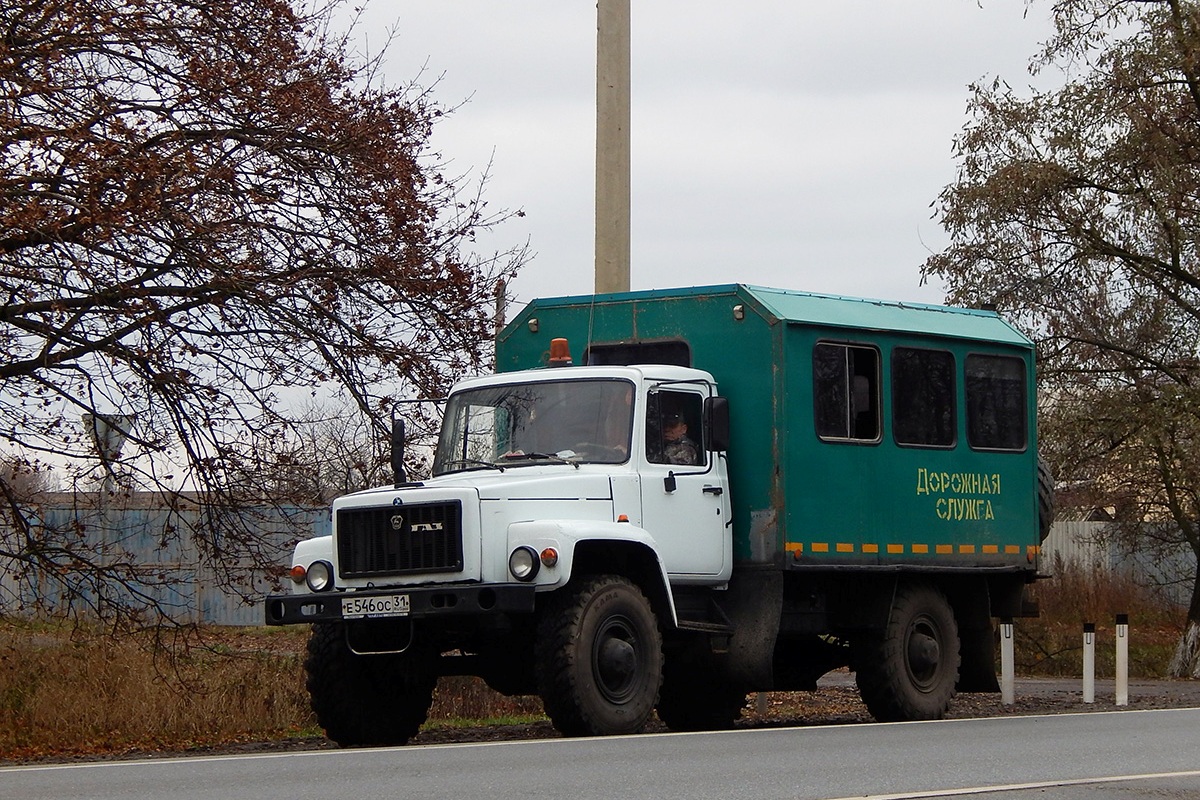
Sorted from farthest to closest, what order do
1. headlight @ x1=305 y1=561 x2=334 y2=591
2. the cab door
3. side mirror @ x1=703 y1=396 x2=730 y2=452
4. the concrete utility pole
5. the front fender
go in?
the concrete utility pole < side mirror @ x1=703 y1=396 x2=730 y2=452 < the cab door < headlight @ x1=305 y1=561 x2=334 y2=591 < the front fender

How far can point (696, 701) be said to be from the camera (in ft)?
54.9

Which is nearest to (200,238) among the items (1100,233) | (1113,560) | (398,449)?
(398,449)

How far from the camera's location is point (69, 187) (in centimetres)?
1506

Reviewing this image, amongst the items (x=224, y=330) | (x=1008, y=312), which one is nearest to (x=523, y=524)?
(x=224, y=330)

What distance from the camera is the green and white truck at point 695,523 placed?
13117 millimetres

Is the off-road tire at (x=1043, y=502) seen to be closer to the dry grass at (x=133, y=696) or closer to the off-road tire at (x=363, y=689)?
the off-road tire at (x=363, y=689)

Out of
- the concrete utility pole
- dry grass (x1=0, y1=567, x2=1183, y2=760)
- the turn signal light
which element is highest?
the concrete utility pole

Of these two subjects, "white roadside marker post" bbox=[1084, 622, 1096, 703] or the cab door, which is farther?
"white roadside marker post" bbox=[1084, 622, 1096, 703]

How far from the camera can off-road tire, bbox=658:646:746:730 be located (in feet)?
53.0

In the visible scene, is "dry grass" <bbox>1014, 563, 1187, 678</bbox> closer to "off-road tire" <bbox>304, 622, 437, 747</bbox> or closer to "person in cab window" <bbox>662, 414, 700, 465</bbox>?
"person in cab window" <bbox>662, 414, 700, 465</bbox>

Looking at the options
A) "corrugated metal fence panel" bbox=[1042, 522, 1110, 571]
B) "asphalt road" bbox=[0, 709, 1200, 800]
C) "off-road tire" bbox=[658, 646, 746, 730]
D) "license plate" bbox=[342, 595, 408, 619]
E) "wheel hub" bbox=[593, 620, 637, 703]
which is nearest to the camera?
"asphalt road" bbox=[0, 709, 1200, 800]

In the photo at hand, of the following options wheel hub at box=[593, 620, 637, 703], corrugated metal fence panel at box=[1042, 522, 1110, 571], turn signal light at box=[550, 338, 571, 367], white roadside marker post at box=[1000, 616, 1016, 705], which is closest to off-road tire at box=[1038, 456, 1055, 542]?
white roadside marker post at box=[1000, 616, 1016, 705]

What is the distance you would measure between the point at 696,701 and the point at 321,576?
446 centimetres

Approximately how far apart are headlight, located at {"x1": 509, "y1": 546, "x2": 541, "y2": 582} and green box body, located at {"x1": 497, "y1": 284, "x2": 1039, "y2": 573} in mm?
2763
